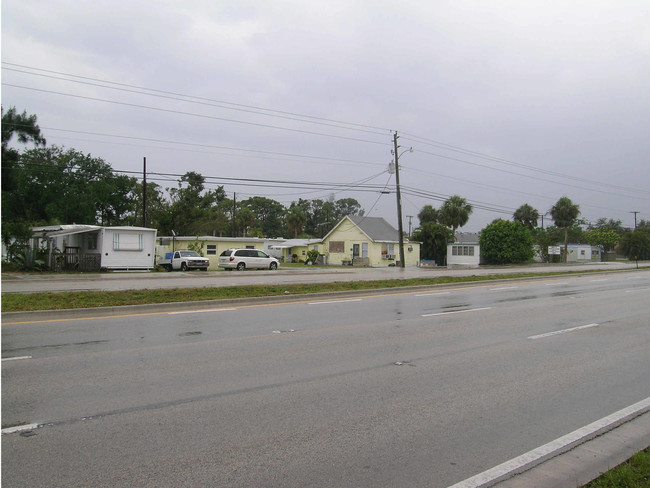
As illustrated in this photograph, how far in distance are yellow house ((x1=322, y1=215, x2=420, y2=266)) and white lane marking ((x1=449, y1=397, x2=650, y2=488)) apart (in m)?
47.4

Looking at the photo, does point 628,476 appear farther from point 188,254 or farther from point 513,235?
point 513,235

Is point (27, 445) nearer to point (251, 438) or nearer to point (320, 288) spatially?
point (251, 438)

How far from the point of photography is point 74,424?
16.1 ft

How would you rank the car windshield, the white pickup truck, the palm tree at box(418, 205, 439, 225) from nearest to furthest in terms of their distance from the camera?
the white pickup truck
the car windshield
the palm tree at box(418, 205, 439, 225)

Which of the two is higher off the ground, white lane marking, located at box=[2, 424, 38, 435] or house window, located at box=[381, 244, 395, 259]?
house window, located at box=[381, 244, 395, 259]

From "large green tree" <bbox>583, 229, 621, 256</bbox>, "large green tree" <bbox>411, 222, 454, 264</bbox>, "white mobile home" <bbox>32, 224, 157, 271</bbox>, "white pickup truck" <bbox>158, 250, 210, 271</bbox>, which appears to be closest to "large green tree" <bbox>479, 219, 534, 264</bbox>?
"large green tree" <bbox>411, 222, 454, 264</bbox>

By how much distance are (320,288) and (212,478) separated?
14544 mm

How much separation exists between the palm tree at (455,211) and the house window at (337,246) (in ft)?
60.7

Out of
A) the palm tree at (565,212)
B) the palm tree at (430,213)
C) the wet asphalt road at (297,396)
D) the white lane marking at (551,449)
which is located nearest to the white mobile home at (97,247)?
the wet asphalt road at (297,396)

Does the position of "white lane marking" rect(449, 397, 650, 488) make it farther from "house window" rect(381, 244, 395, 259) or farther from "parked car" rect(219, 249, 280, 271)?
"house window" rect(381, 244, 395, 259)

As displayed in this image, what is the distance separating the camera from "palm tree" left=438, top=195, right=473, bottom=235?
220 ft

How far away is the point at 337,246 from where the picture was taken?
2258 inches

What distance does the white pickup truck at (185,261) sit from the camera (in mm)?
35656

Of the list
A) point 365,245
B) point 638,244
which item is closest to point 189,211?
point 365,245
